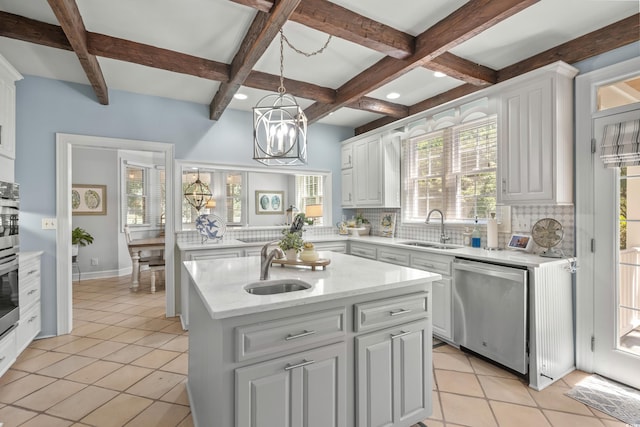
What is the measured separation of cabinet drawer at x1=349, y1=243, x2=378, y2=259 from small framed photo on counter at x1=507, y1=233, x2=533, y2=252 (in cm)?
150

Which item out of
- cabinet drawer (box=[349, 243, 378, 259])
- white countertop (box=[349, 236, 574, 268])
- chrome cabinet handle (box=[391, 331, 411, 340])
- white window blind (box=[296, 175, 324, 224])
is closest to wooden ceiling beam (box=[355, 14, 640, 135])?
white countertop (box=[349, 236, 574, 268])

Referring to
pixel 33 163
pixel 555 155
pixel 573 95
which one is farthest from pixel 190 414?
pixel 573 95

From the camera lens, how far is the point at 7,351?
246 centimetres

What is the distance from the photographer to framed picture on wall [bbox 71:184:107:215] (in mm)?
5676

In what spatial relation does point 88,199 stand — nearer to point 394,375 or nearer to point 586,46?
point 394,375

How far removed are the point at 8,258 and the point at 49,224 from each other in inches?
39.0

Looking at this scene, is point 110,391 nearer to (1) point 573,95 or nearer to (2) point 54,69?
(2) point 54,69

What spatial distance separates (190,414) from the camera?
204 centimetres

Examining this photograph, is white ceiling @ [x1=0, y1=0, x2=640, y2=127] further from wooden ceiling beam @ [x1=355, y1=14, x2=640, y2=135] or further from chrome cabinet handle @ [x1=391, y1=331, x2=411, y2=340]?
chrome cabinet handle @ [x1=391, y1=331, x2=411, y2=340]

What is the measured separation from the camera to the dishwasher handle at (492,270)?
7.69 ft

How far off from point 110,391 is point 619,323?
3.83 meters

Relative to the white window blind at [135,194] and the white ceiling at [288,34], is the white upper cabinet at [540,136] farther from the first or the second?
the white window blind at [135,194]

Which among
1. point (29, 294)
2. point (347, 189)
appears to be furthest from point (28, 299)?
point (347, 189)

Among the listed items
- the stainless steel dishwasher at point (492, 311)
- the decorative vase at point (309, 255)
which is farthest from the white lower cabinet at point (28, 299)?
the stainless steel dishwasher at point (492, 311)
